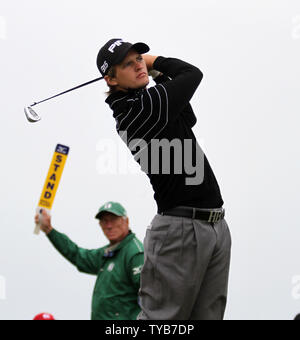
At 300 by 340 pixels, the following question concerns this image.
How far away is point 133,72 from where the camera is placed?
8.73ft

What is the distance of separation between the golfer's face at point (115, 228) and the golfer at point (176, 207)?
68.1 inches

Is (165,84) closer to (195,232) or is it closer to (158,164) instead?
(158,164)

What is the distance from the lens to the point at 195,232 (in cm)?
255

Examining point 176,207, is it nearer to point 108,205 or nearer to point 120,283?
point 120,283

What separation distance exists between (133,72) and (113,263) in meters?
1.82

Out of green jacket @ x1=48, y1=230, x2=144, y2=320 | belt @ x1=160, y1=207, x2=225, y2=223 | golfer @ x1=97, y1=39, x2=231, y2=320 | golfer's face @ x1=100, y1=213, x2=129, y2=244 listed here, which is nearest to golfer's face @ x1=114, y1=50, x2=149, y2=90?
golfer @ x1=97, y1=39, x2=231, y2=320

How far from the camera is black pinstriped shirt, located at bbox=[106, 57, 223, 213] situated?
2.56 metres

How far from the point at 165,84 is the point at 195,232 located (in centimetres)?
50

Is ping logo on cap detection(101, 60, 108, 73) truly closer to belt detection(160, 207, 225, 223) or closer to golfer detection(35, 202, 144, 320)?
belt detection(160, 207, 225, 223)

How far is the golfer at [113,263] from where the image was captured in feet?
13.6

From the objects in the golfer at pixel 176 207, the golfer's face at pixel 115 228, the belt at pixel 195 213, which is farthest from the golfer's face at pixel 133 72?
the golfer's face at pixel 115 228

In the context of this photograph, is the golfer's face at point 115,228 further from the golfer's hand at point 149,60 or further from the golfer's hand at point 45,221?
the golfer's hand at point 149,60

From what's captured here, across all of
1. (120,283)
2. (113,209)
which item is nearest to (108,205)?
(113,209)

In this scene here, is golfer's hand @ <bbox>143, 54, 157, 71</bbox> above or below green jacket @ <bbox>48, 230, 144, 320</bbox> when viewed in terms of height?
above
